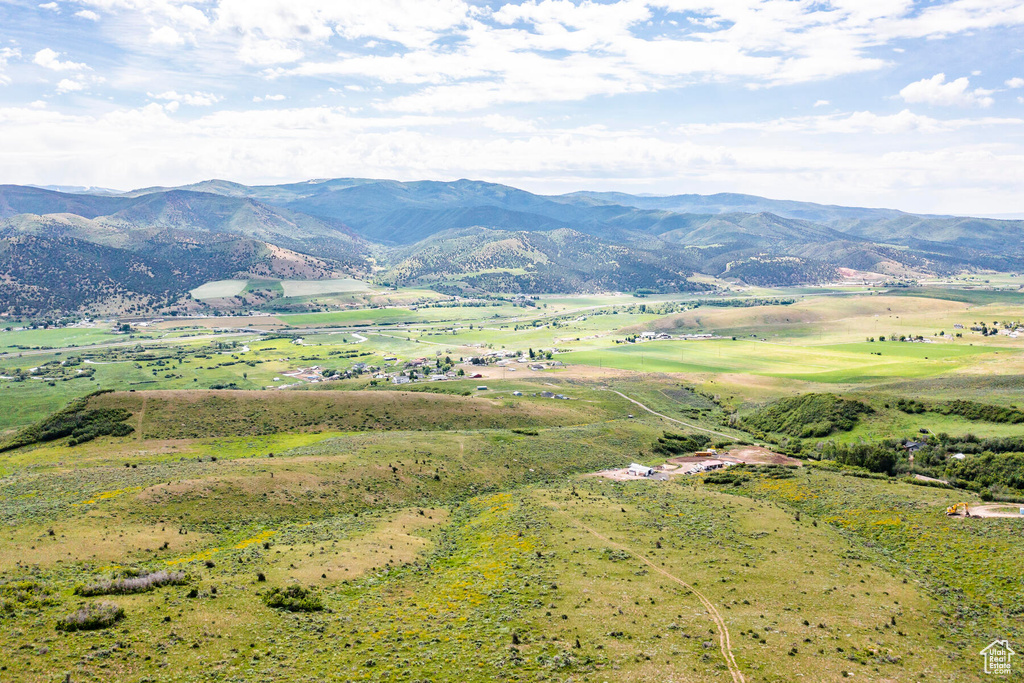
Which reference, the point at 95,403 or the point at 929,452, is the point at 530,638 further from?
the point at 95,403

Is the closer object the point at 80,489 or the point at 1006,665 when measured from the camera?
the point at 1006,665

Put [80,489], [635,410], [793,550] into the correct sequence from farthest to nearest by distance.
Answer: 1. [635,410]
2. [80,489]
3. [793,550]

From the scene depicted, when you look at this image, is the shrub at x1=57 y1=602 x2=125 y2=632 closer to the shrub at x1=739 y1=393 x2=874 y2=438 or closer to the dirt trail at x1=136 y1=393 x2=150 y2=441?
the dirt trail at x1=136 y1=393 x2=150 y2=441

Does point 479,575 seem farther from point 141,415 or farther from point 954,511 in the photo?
point 141,415

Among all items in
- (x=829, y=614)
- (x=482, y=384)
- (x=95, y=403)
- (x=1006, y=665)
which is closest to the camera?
(x=1006, y=665)

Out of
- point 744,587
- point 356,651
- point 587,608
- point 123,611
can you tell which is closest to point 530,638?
point 587,608

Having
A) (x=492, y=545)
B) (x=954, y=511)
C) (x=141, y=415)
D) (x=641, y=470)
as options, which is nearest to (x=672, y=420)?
(x=641, y=470)

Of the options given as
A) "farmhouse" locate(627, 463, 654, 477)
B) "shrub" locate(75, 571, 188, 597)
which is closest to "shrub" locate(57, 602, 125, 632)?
"shrub" locate(75, 571, 188, 597)
